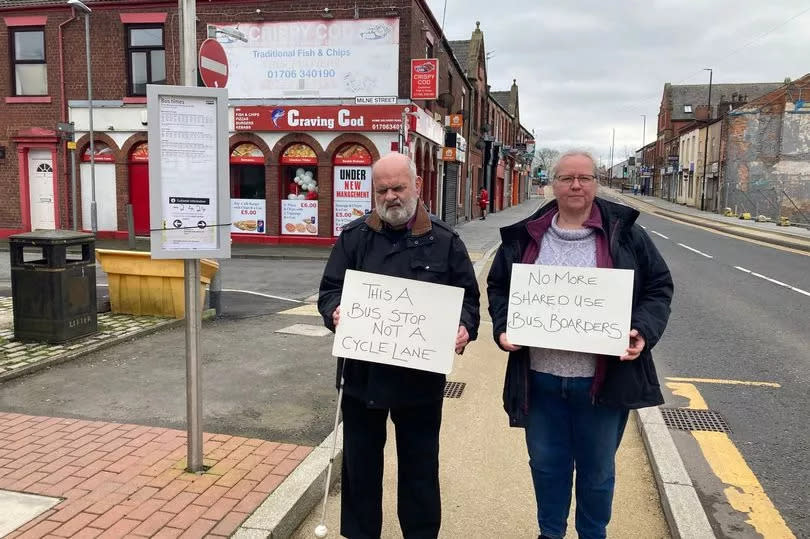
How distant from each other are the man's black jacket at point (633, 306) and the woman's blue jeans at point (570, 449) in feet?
0.25

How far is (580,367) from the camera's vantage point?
9.19 feet

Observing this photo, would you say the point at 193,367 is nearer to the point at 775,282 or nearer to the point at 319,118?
the point at 775,282

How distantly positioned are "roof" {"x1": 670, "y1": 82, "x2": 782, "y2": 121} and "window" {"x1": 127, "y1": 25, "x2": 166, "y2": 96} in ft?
229

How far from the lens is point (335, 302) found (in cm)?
304

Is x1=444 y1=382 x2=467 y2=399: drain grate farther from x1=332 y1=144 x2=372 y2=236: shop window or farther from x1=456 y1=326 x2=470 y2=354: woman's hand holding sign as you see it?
x1=332 y1=144 x2=372 y2=236: shop window

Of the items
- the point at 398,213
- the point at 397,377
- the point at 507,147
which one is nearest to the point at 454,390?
the point at 397,377

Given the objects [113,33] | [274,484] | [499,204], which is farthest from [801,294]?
[499,204]

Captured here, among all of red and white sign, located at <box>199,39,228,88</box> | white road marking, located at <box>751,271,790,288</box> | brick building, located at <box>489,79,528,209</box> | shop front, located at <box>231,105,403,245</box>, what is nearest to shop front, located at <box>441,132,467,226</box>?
shop front, located at <box>231,105,403,245</box>

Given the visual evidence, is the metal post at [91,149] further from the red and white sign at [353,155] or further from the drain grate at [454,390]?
the drain grate at [454,390]

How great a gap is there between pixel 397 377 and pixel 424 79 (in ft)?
50.7

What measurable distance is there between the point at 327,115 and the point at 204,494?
15.9 m

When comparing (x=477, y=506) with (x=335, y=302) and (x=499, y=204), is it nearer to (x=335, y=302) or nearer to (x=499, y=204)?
(x=335, y=302)

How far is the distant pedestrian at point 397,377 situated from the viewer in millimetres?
2895

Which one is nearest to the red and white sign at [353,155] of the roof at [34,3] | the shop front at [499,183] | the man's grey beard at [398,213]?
the roof at [34,3]
